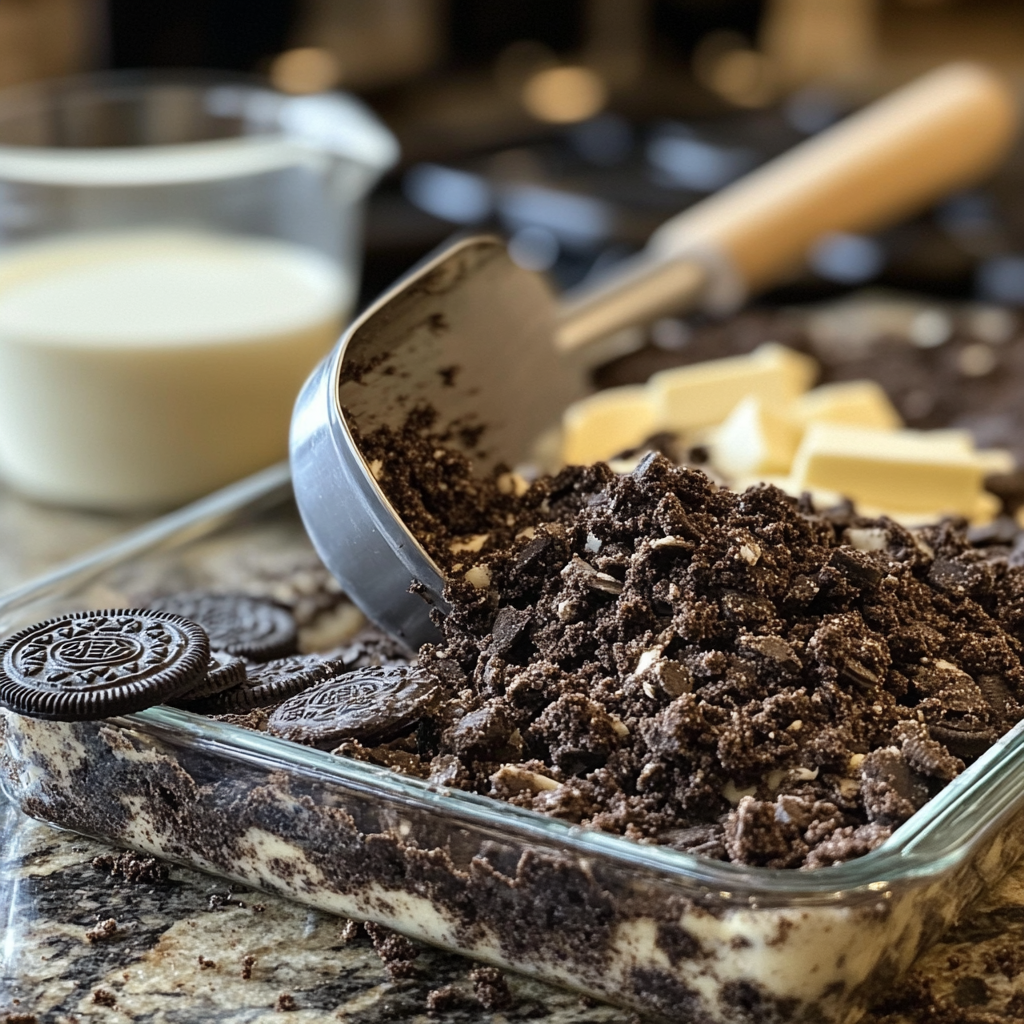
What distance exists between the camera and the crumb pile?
30.3 inches

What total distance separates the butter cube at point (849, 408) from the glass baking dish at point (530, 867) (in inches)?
26.7

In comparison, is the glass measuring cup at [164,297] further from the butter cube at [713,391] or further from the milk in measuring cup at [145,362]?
the butter cube at [713,391]

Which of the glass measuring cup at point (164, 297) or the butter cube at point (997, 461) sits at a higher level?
the glass measuring cup at point (164, 297)

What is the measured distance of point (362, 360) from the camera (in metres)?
1.01

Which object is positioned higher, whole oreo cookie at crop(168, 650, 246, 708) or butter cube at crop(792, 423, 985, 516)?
whole oreo cookie at crop(168, 650, 246, 708)

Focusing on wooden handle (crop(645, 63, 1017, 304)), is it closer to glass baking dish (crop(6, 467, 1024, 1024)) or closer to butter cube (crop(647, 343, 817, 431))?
butter cube (crop(647, 343, 817, 431))

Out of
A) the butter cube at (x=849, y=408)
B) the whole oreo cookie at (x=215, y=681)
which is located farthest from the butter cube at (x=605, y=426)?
the whole oreo cookie at (x=215, y=681)

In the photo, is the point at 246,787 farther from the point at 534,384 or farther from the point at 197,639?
the point at 534,384

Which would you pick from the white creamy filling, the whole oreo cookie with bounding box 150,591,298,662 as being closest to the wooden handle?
the whole oreo cookie with bounding box 150,591,298,662

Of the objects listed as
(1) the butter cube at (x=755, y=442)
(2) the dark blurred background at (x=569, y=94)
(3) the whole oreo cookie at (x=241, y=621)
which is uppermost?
(3) the whole oreo cookie at (x=241, y=621)

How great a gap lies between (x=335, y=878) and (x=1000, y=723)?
1.24 ft

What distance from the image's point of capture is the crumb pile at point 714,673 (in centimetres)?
77

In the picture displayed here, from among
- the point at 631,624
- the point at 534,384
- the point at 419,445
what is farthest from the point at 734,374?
the point at 631,624

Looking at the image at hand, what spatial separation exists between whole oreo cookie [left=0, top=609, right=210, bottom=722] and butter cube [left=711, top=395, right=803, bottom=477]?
58 cm
